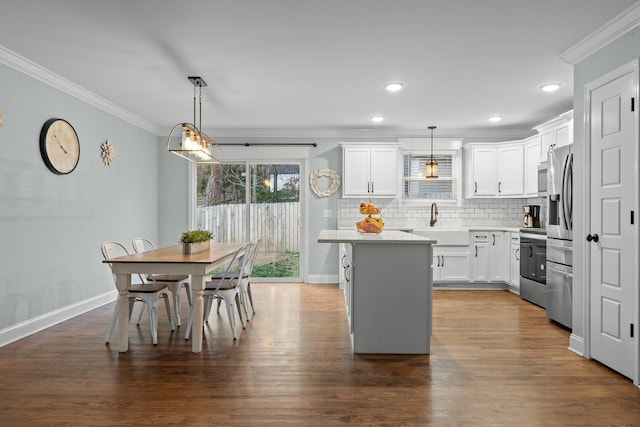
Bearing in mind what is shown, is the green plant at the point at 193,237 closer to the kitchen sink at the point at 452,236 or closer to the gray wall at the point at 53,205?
the gray wall at the point at 53,205

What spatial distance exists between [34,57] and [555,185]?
5200 millimetres

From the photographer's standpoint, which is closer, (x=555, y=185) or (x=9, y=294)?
(x=9, y=294)

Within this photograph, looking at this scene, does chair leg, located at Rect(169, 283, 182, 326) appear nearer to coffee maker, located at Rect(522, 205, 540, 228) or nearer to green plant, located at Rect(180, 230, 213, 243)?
green plant, located at Rect(180, 230, 213, 243)

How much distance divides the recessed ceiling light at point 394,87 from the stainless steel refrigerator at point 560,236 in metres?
1.77

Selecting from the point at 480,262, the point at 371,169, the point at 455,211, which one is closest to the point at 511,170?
the point at 455,211

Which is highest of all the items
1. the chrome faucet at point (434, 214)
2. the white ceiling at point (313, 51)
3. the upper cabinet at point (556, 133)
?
the white ceiling at point (313, 51)

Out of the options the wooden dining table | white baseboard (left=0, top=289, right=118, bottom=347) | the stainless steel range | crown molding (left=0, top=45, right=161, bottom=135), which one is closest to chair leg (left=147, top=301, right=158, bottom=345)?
the wooden dining table

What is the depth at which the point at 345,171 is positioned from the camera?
21.1 ft

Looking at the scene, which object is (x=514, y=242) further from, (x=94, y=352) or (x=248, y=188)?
(x=94, y=352)

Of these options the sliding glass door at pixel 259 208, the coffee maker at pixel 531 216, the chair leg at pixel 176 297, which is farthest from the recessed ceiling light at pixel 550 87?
the chair leg at pixel 176 297

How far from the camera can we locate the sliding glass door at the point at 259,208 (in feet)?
22.0

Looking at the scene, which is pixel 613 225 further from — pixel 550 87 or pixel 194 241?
pixel 194 241

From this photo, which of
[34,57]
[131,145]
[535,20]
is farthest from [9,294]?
[535,20]

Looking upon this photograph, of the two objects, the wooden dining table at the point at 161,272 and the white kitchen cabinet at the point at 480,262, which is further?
the white kitchen cabinet at the point at 480,262
